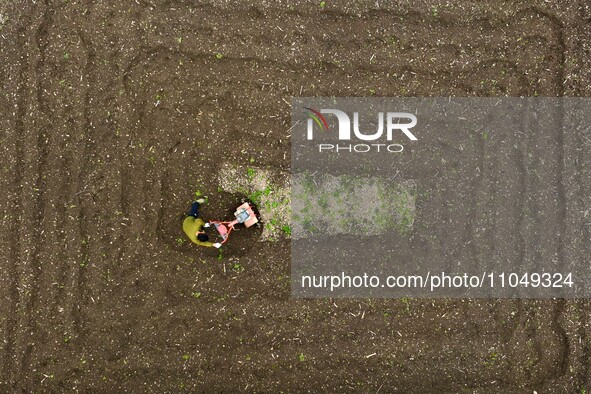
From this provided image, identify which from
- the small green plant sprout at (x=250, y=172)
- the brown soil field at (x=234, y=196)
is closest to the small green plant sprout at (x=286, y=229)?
the brown soil field at (x=234, y=196)

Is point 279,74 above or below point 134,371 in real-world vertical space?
above

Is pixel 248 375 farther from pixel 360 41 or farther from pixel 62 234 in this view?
pixel 360 41

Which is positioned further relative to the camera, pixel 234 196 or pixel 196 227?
pixel 234 196

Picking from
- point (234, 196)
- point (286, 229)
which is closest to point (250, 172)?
point (234, 196)

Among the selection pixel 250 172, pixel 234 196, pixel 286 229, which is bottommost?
pixel 286 229

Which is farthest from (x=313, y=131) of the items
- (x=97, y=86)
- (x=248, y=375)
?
(x=248, y=375)

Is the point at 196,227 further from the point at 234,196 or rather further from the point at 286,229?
the point at 286,229

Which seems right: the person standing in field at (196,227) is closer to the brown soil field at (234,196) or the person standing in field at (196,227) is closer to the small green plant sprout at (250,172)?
the brown soil field at (234,196)
